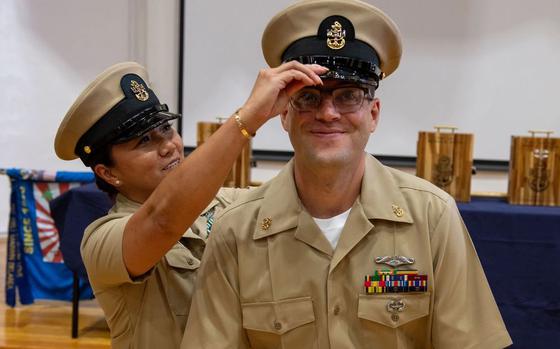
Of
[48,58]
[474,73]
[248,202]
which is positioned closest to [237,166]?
[248,202]

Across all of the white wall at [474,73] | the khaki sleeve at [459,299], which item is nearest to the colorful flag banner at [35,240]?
the white wall at [474,73]

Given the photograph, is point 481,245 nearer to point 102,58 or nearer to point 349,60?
point 349,60

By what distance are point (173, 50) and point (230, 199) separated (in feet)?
11.3

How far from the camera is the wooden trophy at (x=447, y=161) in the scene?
10.1 feet

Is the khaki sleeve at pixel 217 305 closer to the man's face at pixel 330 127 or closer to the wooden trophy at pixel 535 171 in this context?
the man's face at pixel 330 127

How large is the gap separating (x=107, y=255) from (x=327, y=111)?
0.63 metres

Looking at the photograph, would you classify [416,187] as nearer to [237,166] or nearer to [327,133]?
[327,133]

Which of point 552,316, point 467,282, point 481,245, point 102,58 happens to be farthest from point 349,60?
point 102,58

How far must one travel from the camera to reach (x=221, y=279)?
1.54 m

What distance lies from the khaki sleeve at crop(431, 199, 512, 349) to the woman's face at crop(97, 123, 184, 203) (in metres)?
0.70

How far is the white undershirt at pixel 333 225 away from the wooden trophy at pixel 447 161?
1615 mm

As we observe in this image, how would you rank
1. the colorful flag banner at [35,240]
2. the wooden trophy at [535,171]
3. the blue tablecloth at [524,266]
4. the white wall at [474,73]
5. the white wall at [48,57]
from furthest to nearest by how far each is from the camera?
1. the white wall at [48,57]
2. the white wall at [474,73]
3. the colorful flag banner at [35,240]
4. the wooden trophy at [535,171]
5. the blue tablecloth at [524,266]

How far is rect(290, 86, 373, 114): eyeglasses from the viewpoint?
1.46 meters

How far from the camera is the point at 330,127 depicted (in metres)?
1.45
